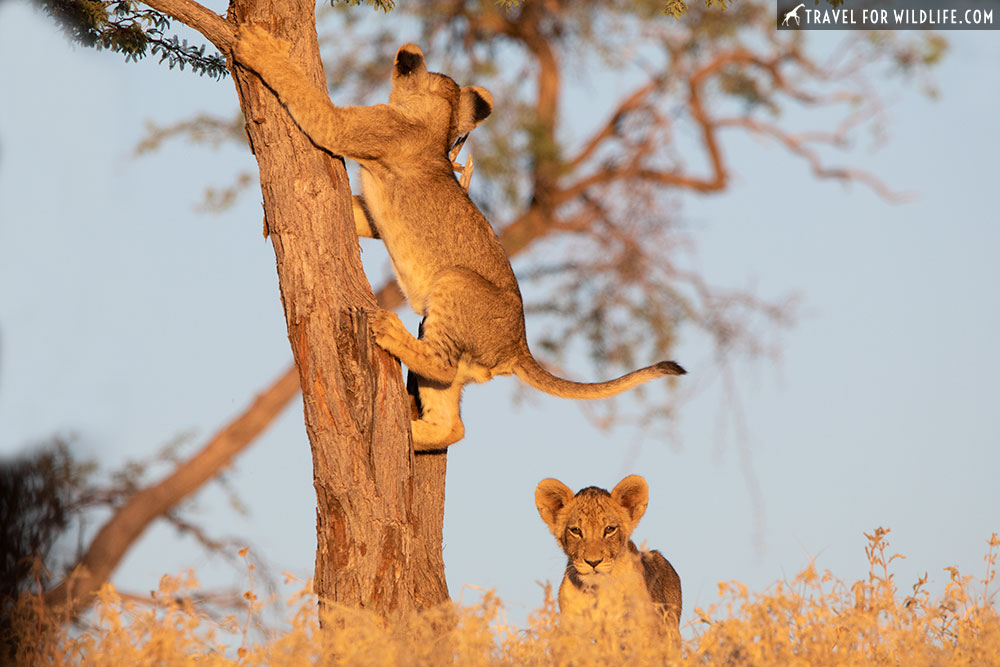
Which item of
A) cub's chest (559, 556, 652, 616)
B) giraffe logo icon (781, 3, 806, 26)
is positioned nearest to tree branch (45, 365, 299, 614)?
giraffe logo icon (781, 3, 806, 26)

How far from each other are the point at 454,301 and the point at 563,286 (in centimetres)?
817

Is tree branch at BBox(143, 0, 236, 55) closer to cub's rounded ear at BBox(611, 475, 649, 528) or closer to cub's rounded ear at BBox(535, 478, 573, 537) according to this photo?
cub's rounded ear at BBox(535, 478, 573, 537)

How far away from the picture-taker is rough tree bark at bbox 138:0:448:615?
194 inches

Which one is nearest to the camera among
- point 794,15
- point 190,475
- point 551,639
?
point 551,639

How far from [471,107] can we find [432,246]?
3.42 ft

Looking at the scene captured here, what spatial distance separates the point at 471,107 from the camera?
6.33 metres

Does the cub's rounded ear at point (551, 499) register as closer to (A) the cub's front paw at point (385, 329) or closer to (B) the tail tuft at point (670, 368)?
(B) the tail tuft at point (670, 368)

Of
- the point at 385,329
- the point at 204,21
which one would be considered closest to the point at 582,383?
the point at 385,329

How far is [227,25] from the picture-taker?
5.16 meters

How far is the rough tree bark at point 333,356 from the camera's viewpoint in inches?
194

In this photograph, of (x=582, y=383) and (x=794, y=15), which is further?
(x=794, y=15)

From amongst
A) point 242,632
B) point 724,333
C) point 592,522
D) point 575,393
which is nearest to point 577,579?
point 592,522

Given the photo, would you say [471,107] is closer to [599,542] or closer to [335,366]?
[335,366]

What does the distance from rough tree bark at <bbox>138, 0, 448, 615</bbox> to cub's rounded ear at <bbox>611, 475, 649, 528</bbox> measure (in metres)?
1.07
